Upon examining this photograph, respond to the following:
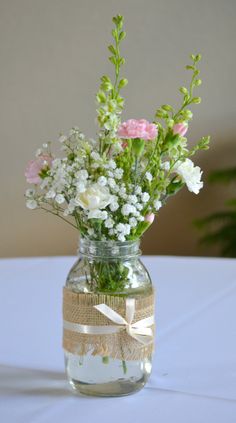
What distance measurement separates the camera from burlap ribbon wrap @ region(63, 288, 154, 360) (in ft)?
3.32

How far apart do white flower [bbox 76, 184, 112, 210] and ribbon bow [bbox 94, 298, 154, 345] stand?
0.16 meters

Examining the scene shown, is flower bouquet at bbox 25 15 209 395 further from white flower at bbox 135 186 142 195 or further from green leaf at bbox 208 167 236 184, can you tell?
green leaf at bbox 208 167 236 184

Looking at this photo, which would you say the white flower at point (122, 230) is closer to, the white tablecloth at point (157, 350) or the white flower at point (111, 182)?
the white flower at point (111, 182)

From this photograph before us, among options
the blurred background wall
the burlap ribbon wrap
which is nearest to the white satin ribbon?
the burlap ribbon wrap

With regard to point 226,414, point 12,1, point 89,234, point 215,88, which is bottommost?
point 226,414

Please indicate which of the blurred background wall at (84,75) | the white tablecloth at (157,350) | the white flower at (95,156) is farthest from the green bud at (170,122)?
the blurred background wall at (84,75)

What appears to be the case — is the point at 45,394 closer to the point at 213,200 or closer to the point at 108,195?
the point at 108,195

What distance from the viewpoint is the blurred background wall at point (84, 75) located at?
308cm

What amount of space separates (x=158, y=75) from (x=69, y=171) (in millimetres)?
2402

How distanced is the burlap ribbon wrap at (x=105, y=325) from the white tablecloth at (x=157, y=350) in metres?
0.08

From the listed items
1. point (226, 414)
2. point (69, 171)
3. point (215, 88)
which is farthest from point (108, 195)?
→ point (215, 88)

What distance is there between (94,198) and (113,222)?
0.05m

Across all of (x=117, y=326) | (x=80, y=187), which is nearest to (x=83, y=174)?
(x=80, y=187)

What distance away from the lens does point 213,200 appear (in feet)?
11.6
